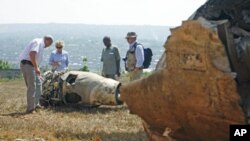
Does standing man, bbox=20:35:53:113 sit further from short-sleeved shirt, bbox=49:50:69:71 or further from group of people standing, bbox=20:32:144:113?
short-sleeved shirt, bbox=49:50:69:71

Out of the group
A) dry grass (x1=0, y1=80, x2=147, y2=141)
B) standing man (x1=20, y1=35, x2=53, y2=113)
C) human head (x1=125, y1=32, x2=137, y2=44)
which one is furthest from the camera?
human head (x1=125, y1=32, x2=137, y2=44)

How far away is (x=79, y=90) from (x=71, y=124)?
2.67m

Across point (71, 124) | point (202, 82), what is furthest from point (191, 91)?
point (71, 124)

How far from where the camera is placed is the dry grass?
7.69m

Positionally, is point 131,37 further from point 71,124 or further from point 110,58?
point 71,124

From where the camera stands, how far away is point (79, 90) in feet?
38.1

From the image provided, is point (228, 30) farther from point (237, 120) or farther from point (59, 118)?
point (59, 118)

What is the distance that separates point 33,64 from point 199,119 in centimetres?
618

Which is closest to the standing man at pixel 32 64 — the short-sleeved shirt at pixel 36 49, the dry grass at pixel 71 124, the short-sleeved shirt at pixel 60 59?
the short-sleeved shirt at pixel 36 49

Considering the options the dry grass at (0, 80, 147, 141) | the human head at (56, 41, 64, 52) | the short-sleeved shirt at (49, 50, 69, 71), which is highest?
the human head at (56, 41, 64, 52)

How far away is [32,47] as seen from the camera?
1059cm

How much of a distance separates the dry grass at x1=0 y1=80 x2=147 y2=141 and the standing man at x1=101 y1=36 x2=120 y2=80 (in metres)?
1.07

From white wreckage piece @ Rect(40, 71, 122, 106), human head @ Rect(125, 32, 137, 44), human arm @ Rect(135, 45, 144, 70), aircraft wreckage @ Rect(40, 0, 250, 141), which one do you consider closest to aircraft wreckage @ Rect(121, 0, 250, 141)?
aircraft wreckage @ Rect(40, 0, 250, 141)

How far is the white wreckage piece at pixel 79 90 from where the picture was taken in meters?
11.5
